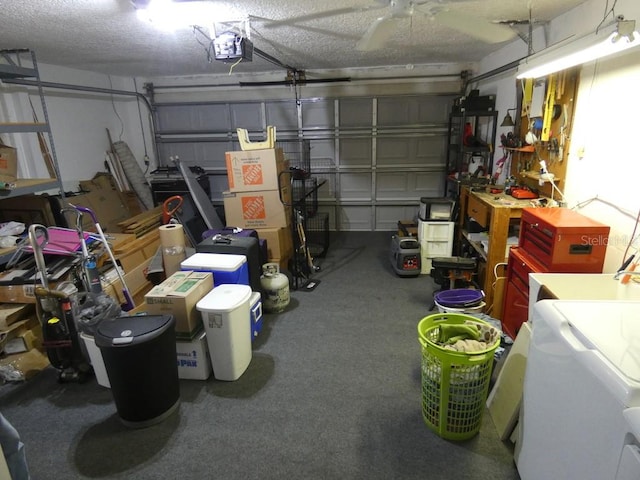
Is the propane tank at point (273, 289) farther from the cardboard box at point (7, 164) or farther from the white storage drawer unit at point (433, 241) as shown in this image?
the cardboard box at point (7, 164)

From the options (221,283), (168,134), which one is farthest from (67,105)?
(221,283)

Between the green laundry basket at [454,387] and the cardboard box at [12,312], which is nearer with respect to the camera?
the green laundry basket at [454,387]

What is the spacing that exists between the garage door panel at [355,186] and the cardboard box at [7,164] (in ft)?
12.7

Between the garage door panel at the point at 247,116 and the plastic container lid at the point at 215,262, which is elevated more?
the garage door panel at the point at 247,116

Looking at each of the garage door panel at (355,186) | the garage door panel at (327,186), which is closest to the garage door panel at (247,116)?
the garage door panel at (327,186)

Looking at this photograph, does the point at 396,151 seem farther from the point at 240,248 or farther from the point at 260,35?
the point at 240,248

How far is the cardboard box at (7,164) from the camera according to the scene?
9.91ft

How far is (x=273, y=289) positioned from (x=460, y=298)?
5.09 feet

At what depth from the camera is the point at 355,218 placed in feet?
19.2

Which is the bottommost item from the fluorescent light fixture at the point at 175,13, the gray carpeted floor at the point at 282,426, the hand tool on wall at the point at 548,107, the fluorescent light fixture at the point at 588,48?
the gray carpeted floor at the point at 282,426

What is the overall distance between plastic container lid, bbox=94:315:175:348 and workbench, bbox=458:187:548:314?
2.40 metres

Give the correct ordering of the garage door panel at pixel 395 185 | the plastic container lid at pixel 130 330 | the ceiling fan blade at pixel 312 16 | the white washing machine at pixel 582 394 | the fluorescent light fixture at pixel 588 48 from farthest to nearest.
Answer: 1. the garage door panel at pixel 395 185
2. the ceiling fan blade at pixel 312 16
3. the plastic container lid at pixel 130 330
4. the fluorescent light fixture at pixel 588 48
5. the white washing machine at pixel 582 394

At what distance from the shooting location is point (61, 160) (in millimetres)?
4398

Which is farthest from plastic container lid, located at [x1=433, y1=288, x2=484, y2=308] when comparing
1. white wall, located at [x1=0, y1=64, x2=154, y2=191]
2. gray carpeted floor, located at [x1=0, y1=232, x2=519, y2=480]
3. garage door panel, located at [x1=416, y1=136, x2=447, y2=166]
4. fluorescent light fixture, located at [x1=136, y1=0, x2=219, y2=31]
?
white wall, located at [x1=0, y1=64, x2=154, y2=191]
